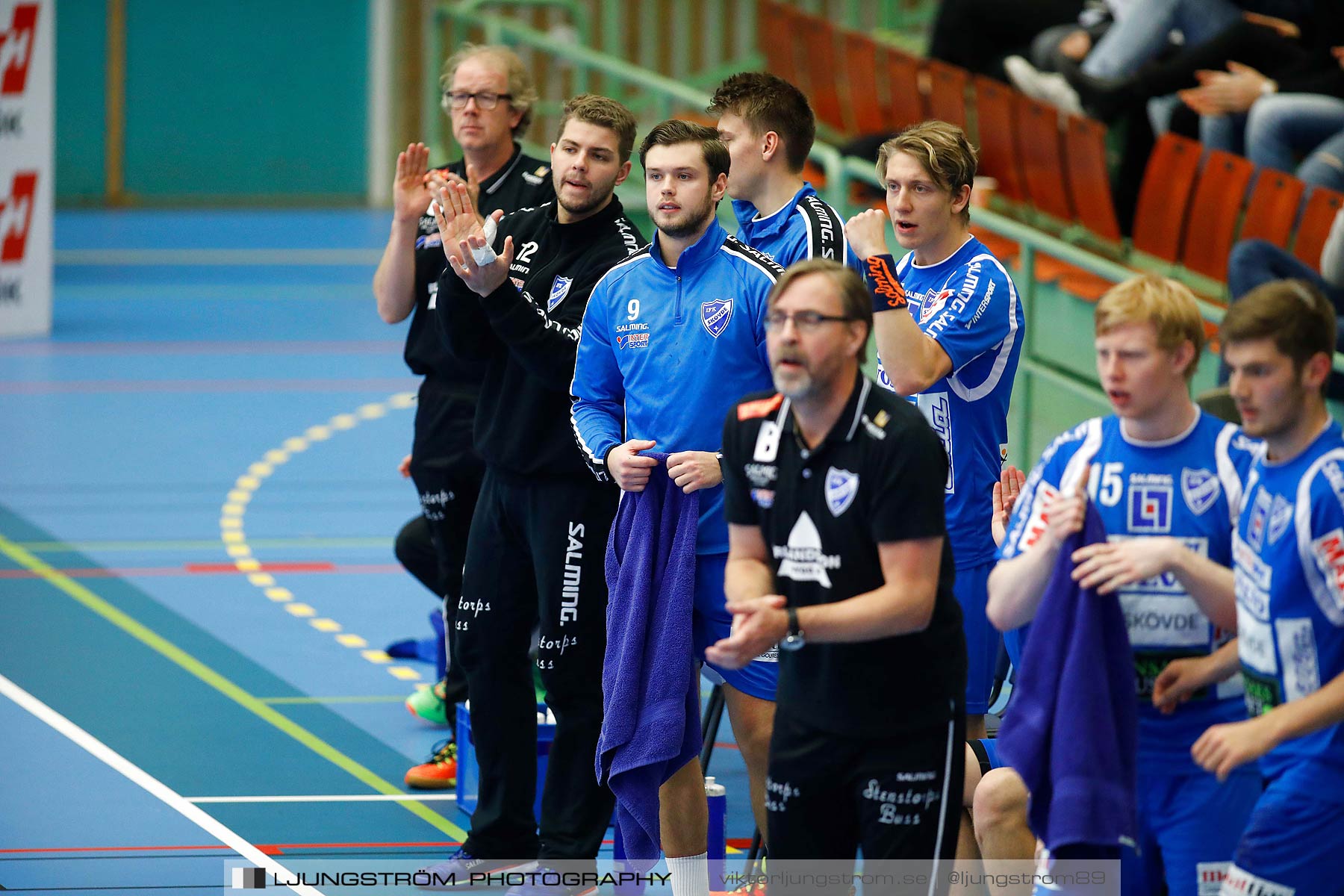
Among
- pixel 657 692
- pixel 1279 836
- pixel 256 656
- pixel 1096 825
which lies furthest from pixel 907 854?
pixel 256 656

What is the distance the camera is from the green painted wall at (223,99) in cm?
2227

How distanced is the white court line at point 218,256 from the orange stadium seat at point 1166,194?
10.9 m

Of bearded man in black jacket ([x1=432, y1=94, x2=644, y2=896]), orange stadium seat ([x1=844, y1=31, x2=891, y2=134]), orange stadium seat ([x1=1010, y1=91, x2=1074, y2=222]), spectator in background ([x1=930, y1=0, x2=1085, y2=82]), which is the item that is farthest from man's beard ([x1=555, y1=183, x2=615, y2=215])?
orange stadium seat ([x1=844, y1=31, x2=891, y2=134])

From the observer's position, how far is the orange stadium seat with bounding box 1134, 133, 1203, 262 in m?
10.0

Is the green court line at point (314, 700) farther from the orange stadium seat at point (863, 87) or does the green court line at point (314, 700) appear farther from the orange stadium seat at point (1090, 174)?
the orange stadium seat at point (863, 87)

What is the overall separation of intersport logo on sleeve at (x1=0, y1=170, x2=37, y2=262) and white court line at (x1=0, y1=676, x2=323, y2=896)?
813cm

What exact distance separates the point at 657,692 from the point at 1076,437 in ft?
4.83

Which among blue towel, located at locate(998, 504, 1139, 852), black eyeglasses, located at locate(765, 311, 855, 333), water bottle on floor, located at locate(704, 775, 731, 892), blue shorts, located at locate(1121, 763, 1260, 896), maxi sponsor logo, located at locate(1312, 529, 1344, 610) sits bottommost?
water bottle on floor, located at locate(704, 775, 731, 892)

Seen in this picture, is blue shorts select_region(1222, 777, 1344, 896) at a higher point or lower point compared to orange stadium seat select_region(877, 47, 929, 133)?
lower

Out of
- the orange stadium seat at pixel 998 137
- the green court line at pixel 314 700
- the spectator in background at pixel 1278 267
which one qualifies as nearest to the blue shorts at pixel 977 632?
the green court line at pixel 314 700

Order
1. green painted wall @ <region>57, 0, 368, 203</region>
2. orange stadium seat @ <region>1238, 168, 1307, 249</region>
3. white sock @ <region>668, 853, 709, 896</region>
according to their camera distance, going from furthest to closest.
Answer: green painted wall @ <region>57, 0, 368, 203</region> → orange stadium seat @ <region>1238, 168, 1307, 249</region> → white sock @ <region>668, 853, 709, 896</region>

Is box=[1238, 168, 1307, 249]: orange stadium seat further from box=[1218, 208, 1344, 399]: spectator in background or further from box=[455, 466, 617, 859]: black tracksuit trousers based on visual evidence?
box=[455, 466, 617, 859]: black tracksuit trousers

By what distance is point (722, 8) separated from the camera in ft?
73.4

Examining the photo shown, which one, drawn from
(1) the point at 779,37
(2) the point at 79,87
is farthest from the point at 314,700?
(2) the point at 79,87
